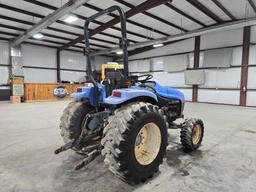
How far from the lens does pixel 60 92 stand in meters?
12.6

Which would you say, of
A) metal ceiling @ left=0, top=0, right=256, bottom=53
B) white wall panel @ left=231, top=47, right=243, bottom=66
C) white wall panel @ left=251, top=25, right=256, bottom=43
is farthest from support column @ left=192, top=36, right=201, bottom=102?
white wall panel @ left=251, top=25, right=256, bottom=43

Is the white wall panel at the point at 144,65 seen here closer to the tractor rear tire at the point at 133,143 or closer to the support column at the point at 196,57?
the support column at the point at 196,57

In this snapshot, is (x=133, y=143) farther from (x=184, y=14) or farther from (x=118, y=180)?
(x=184, y=14)

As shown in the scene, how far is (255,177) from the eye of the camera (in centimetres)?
203

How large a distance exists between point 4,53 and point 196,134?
41.9ft

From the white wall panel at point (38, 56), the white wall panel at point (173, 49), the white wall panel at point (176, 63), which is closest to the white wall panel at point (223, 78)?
the white wall panel at point (176, 63)

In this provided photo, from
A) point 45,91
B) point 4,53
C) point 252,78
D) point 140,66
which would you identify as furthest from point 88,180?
point 140,66

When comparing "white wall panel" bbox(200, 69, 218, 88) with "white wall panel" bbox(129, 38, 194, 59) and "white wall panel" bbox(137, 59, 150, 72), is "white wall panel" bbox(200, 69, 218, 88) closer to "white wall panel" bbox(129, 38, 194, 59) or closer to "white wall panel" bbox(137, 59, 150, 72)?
"white wall panel" bbox(129, 38, 194, 59)

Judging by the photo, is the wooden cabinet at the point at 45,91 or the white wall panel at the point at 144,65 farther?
the white wall panel at the point at 144,65

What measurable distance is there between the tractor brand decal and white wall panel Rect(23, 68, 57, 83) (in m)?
1.38

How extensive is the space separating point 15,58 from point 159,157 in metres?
12.2

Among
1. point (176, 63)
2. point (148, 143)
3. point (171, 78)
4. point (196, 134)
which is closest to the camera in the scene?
point (148, 143)

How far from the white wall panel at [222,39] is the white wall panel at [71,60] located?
31.6 feet

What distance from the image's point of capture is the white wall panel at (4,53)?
11062 mm
